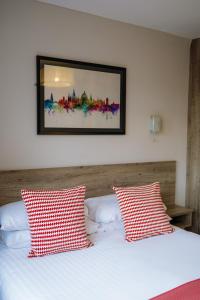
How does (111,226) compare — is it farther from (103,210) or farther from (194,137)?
(194,137)

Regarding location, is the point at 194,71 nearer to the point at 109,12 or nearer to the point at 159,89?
the point at 159,89

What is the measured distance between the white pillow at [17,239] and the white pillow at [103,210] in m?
0.57

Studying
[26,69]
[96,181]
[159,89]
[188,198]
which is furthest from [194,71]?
[26,69]

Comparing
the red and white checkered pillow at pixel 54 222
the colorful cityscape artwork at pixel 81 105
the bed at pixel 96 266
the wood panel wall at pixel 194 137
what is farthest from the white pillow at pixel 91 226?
the wood panel wall at pixel 194 137

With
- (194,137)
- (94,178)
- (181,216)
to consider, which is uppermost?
(194,137)

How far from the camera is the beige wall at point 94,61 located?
7.72ft

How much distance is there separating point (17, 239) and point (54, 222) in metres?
0.30

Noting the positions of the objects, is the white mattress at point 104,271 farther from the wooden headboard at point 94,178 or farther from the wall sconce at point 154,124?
the wall sconce at point 154,124

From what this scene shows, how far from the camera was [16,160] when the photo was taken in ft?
7.88

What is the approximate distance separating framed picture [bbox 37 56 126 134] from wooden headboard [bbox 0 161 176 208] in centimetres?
34

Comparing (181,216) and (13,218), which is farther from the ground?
(13,218)

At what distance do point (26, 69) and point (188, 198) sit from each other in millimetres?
2304

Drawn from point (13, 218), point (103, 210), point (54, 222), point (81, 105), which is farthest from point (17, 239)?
point (81, 105)

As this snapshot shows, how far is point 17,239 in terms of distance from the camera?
2.04 m
